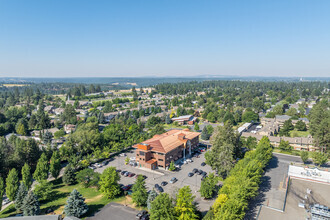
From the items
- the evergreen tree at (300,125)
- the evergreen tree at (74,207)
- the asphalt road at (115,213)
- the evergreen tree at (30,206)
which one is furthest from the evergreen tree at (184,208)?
the evergreen tree at (300,125)

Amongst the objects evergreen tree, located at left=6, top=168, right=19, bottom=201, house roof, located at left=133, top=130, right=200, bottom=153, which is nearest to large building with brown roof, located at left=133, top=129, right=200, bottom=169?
house roof, located at left=133, top=130, right=200, bottom=153

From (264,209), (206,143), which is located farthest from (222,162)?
(206,143)

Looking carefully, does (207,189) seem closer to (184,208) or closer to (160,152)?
(184,208)

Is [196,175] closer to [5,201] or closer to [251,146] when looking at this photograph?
[251,146]

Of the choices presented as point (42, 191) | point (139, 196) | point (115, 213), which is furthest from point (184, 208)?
point (42, 191)

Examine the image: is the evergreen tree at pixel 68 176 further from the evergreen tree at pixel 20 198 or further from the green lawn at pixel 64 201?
the evergreen tree at pixel 20 198
